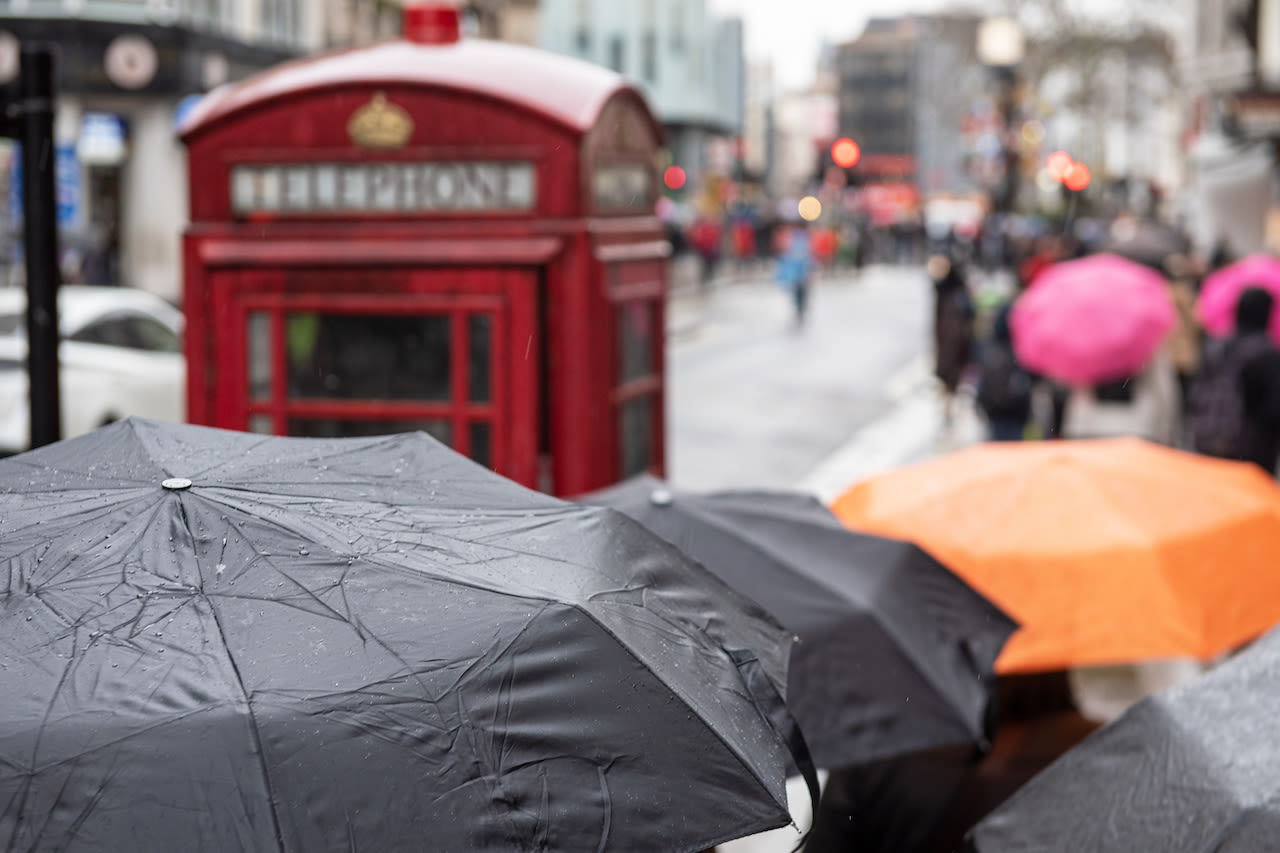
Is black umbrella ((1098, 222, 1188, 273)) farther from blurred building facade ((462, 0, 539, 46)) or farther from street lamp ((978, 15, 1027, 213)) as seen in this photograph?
blurred building facade ((462, 0, 539, 46))

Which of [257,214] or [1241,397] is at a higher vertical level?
[257,214]

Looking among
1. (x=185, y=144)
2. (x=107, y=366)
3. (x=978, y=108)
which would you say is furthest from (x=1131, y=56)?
(x=185, y=144)

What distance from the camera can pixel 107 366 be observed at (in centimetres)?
1179

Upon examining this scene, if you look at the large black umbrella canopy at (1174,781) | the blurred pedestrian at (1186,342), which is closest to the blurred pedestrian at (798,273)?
the blurred pedestrian at (1186,342)

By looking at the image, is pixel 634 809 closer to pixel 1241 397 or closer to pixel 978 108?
pixel 1241 397

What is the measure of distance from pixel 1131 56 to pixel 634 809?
63492mm

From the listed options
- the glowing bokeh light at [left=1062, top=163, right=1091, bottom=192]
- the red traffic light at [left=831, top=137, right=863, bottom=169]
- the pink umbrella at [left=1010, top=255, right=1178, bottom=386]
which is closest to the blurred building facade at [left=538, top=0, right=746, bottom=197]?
the glowing bokeh light at [left=1062, top=163, right=1091, bottom=192]

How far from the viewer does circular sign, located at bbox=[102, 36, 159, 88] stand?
97.8 ft

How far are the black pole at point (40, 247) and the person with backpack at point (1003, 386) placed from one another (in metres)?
7.79

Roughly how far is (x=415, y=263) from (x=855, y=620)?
1.86 metres

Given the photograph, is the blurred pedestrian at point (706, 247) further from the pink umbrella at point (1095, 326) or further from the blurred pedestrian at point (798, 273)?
the pink umbrella at point (1095, 326)

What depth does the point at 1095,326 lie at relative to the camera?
34.6 ft

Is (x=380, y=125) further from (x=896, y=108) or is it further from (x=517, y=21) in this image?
(x=896, y=108)

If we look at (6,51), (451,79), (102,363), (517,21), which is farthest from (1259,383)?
(517,21)
